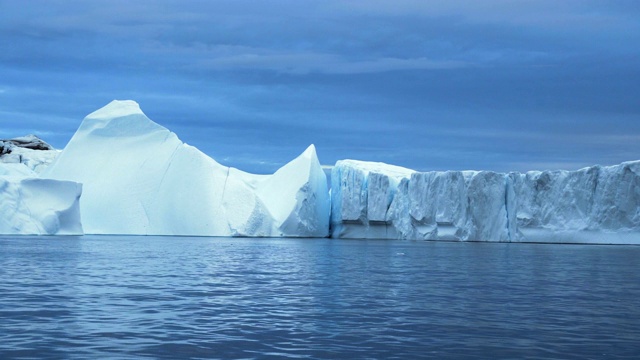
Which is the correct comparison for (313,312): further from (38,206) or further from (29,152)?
(29,152)

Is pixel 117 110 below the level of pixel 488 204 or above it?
above

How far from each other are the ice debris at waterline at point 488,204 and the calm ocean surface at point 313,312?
1548cm

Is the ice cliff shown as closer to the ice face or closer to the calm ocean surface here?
the ice face

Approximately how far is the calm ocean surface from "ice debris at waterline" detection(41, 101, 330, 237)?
22.0 m

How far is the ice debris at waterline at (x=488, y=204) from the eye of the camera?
3098 cm

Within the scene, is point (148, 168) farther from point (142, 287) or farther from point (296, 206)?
point (142, 287)

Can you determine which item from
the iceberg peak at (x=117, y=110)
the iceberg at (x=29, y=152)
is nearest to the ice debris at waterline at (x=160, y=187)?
the iceberg peak at (x=117, y=110)

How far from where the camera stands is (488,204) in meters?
35.1

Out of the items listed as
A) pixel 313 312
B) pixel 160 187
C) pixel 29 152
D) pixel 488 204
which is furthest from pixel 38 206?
pixel 313 312

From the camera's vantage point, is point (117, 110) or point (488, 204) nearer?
point (488, 204)

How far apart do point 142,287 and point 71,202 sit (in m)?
24.1

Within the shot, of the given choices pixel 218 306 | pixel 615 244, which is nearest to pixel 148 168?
pixel 615 244

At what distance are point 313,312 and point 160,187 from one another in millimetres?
30654

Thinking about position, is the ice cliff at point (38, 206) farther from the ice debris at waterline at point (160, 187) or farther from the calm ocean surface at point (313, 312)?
the calm ocean surface at point (313, 312)
